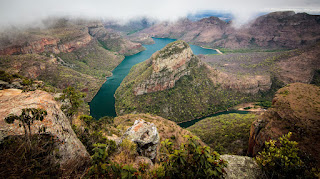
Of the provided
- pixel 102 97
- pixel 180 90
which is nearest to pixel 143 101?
pixel 180 90

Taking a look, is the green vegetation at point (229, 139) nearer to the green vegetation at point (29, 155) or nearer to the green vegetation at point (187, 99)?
the green vegetation at point (187, 99)

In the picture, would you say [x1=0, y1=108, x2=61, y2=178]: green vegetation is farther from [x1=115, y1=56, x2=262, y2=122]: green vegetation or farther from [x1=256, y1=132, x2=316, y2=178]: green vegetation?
[x1=115, y1=56, x2=262, y2=122]: green vegetation

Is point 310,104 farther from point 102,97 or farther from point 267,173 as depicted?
point 102,97

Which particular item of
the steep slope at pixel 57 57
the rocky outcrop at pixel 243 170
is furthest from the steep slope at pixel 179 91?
the rocky outcrop at pixel 243 170

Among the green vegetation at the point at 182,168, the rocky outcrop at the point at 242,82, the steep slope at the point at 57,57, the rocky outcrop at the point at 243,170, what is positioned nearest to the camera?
the green vegetation at the point at 182,168

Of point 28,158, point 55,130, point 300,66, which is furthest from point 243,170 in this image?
point 300,66

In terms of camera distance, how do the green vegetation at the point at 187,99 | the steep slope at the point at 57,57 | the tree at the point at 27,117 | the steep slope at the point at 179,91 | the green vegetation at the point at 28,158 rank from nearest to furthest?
the green vegetation at the point at 28,158 → the tree at the point at 27,117 → the steep slope at the point at 57,57 → the green vegetation at the point at 187,99 → the steep slope at the point at 179,91

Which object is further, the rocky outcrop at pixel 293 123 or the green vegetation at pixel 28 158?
the rocky outcrop at pixel 293 123
